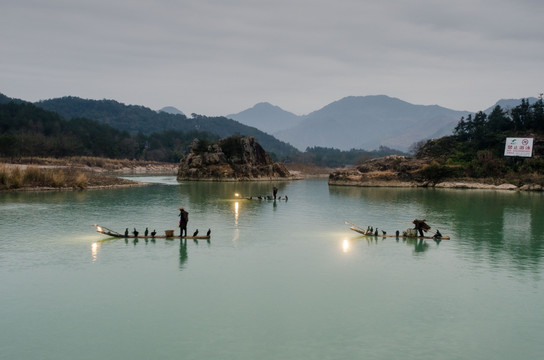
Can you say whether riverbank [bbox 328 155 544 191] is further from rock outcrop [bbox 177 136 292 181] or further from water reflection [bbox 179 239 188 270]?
water reflection [bbox 179 239 188 270]

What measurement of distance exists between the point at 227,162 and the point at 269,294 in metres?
103

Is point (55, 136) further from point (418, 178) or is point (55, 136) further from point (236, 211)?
point (236, 211)

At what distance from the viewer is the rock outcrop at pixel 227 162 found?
387 feet

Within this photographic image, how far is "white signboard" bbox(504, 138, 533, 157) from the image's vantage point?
9806cm

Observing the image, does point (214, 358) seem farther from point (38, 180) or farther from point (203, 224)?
point (38, 180)

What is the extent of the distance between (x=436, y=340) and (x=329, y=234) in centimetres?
2108

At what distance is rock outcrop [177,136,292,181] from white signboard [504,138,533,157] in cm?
6248

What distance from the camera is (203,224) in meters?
40.5

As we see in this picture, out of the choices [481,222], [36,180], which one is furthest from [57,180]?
[481,222]

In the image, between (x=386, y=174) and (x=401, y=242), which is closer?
(x=401, y=242)

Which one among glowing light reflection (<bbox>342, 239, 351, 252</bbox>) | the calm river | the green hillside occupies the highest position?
the green hillside

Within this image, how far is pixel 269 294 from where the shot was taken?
20.0 m

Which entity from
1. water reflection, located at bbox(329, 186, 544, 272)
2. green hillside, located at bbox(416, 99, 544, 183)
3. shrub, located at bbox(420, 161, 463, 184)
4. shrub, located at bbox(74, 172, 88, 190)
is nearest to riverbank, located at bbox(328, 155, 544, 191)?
shrub, located at bbox(420, 161, 463, 184)

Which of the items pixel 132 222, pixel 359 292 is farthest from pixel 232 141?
pixel 359 292
